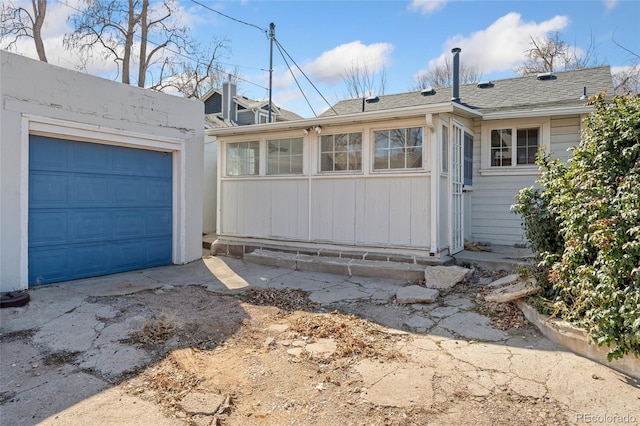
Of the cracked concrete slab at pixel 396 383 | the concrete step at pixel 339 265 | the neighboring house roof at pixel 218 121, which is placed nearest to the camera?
the cracked concrete slab at pixel 396 383

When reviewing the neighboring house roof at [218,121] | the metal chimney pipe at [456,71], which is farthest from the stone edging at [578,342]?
the neighboring house roof at [218,121]

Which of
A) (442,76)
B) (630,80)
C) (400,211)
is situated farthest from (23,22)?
(442,76)

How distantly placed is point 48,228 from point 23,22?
939 cm

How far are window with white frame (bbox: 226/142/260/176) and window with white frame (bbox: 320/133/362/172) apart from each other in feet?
5.05

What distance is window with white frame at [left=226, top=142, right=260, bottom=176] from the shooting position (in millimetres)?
7883

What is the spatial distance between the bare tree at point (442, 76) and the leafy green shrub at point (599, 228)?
19.3 metres

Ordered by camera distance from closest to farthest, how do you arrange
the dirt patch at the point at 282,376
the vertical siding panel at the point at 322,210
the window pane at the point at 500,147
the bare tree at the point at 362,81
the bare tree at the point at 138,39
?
1. the dirt patch at the point at 282,376
2. the vertical siding panel at the point at 322,210
3. the window pane at the point at 500,147
4. the bare tree at the point at 138,39
5. the bare tree at the point at 362,81

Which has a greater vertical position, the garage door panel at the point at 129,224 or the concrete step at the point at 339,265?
the garage door panel at the point at 129,224

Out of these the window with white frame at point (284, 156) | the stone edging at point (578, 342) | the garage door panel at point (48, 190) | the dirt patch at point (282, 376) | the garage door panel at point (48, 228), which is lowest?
the dirt patch at point (282, 376)

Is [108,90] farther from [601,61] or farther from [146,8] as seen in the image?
[601,61]

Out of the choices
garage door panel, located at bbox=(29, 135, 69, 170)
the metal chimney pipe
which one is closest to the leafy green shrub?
the metal chimney pipe

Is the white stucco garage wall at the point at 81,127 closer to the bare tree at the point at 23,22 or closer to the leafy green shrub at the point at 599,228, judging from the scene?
the leafy green shrub at the point at 599,228

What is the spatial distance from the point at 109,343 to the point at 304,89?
11471 mm

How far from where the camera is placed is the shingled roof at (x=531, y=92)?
753 centimetres
